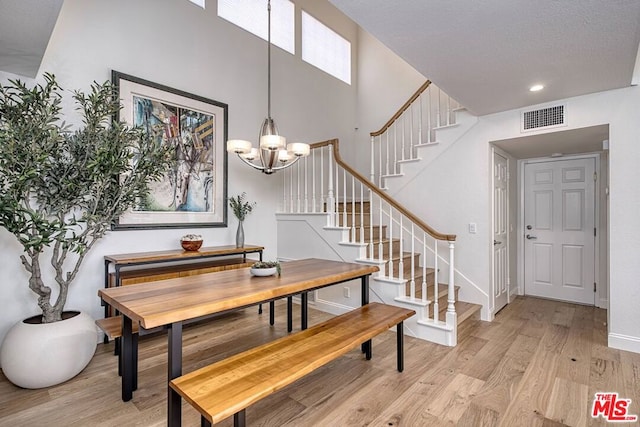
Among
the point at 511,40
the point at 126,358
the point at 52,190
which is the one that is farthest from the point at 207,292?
the point at 511,40

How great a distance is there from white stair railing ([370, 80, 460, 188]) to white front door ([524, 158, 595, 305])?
1585mm

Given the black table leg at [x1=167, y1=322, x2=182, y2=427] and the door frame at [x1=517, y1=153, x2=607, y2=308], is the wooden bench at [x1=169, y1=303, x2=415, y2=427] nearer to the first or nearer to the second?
the black table leg at [x1=167, y1=322, x2=182, y2=427]

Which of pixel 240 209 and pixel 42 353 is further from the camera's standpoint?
pixel 240 209

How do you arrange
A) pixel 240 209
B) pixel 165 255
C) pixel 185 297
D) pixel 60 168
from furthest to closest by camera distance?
pixel 240 209 → pixel 165 255 → pixel 60 168 → pixel 185 297

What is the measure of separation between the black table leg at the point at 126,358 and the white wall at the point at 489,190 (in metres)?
3.56

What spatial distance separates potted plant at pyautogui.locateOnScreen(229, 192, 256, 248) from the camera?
3857 mm

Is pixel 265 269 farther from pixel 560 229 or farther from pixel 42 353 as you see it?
pixel 560 229

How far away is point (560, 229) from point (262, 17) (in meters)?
5.30

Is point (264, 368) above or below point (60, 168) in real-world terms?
below

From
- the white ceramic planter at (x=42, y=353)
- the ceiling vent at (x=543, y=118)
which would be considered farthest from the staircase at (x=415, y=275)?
the white ceramic planter at (x=42, y=353)

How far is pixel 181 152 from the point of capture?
3592mm

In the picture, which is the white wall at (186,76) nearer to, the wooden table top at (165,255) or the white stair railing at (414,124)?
the wooden table top at (165,255)

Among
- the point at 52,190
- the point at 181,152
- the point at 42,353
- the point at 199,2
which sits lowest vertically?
the point at 42,353

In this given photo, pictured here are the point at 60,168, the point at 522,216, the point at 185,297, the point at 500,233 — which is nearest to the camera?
the point at 185,297
